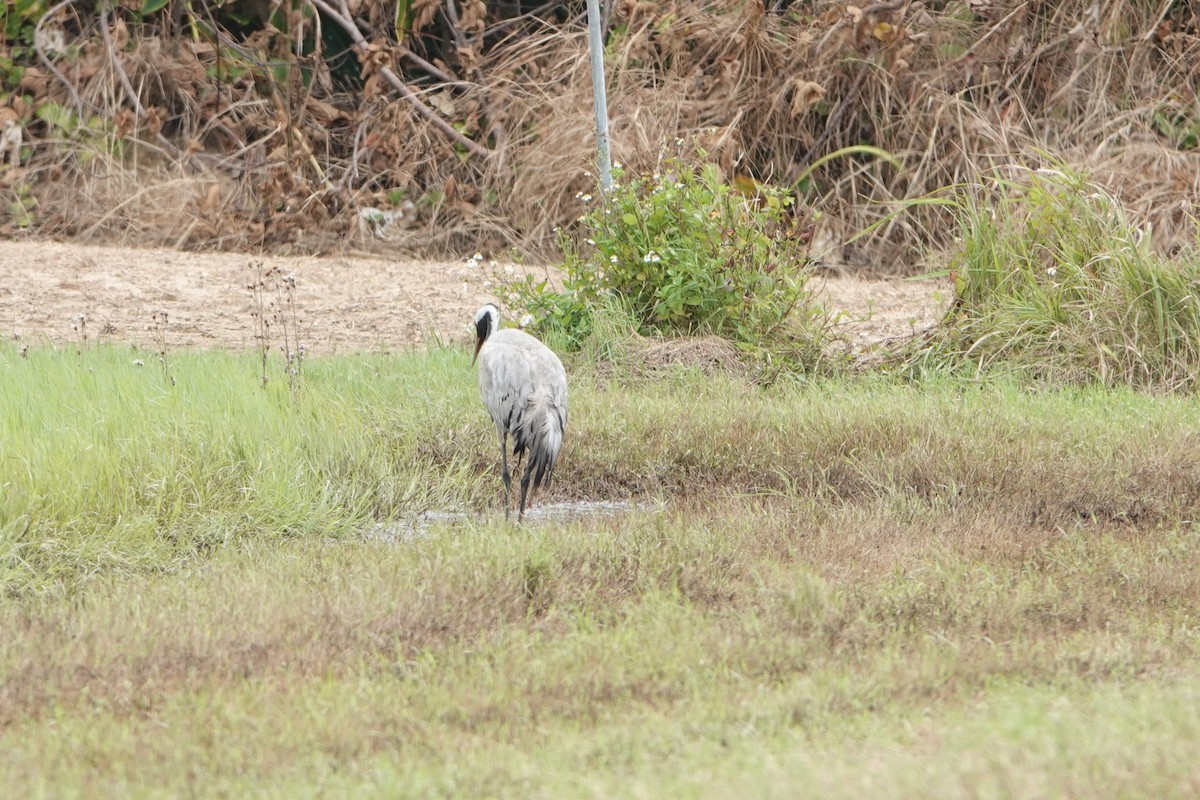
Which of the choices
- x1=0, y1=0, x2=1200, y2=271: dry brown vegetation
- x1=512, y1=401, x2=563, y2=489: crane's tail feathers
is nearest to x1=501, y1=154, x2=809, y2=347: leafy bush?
x1=512, y1=401, x2=563, y2=489: crane's tail feathers

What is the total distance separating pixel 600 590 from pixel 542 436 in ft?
4.00

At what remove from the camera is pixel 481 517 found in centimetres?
588

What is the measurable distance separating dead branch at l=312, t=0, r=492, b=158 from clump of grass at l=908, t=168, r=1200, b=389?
5.04 meters

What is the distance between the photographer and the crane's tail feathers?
18.8 feet

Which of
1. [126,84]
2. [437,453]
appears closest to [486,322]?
[437,453]

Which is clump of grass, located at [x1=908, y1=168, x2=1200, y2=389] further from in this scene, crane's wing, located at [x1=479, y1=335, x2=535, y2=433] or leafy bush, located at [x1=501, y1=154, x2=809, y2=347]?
crane's wing, located at [x1=479, y1=335, x2=535, y2=433]

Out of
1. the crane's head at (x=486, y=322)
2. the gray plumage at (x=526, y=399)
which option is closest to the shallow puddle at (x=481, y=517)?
the gray plumage at (x=526, y=399)

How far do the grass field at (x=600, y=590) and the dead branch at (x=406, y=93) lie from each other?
4.95 m

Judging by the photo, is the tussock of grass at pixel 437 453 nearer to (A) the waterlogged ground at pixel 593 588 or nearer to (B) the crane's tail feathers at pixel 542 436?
(A) the waterlogged ground at pixel 593 588

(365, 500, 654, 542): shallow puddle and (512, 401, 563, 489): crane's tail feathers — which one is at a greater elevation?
(512, 401, 563, 489): crane's tail feathers

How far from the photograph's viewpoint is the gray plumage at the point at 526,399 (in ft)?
18.9

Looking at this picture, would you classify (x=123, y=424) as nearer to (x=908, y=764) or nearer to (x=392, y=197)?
(x=908, y=764)

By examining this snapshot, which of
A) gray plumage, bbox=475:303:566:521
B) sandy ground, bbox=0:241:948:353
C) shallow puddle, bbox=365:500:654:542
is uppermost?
gray plumage, bbox=475:303:566:521

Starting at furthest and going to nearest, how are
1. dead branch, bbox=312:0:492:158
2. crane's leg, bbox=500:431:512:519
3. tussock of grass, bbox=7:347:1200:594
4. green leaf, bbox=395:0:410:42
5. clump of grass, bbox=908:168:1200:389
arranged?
green leaf, bbox=395:0:410:42, dead branch, bbox=312:0:492:158, clump of grass, bbox=908:168:1200:389, crane's leg, bbox=500:431:512:519, tussock of grass, bbox=7:347:1200:594
